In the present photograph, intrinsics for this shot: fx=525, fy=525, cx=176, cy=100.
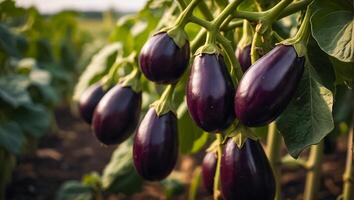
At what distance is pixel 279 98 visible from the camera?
745 millimetres

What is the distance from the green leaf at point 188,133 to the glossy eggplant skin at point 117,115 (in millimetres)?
212

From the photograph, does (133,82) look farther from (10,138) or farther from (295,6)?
(10,138)

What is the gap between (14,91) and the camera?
82.6 inches

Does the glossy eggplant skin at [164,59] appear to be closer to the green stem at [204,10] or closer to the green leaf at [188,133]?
the green stem at [204,10]

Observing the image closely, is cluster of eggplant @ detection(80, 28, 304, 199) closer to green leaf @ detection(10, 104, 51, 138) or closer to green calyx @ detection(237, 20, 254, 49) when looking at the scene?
green calyx @ detection(237, 20, 254, 49)

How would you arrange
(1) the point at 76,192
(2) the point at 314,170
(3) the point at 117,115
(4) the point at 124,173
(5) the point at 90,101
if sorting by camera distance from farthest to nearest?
(1) the point at 76,192
(4) the point at 124,173
(2) the point at 314,170
(5) the point at 90,101
(3) the point at 117,115

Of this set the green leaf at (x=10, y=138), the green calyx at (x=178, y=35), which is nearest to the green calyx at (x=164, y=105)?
the green calyx at (x=178, y=35)

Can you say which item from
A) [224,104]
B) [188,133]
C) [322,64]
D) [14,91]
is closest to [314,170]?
[188,133]

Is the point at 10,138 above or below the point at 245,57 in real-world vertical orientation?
below

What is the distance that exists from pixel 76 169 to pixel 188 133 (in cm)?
175

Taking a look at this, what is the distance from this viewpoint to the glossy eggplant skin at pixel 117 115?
0.97 m

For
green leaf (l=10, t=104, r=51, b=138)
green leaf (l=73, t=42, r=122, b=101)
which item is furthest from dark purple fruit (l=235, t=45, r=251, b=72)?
green leaf (l=10, t=104, r=51, b=138)

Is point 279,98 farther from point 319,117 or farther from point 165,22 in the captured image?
point 165,22

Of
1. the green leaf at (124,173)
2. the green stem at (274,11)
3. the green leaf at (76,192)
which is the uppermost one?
the green stem at (274,11)
